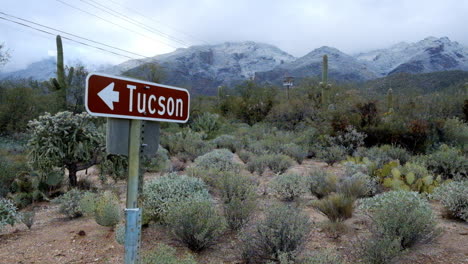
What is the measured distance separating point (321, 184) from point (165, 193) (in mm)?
3182

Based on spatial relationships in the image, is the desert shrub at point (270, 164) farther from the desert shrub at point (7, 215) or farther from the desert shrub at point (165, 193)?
the desert shrub at point (7, 215)

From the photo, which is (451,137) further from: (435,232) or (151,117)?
(151,117)

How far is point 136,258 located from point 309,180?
5367mm

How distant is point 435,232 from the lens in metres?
4.52

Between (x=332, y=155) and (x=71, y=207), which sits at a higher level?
(x=332, y=155)

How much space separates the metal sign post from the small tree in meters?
Result: 5.80

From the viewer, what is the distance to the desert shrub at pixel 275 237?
4.15m

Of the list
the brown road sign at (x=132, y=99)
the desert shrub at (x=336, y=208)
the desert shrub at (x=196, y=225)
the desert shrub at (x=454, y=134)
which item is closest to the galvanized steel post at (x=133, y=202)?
the brown road sign at (x=132, y=99)

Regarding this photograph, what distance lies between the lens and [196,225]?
4469 mm

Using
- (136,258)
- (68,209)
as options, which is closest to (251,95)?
(68,209)

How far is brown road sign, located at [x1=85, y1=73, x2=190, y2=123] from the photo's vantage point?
7.26ft

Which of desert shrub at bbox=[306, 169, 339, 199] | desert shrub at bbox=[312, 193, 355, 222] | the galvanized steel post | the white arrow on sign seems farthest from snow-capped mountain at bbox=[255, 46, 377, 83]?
the white arrow on sign

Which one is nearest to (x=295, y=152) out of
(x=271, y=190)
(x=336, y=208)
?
(x=271, y=190)

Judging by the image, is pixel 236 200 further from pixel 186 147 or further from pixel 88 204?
pixel 186 147
